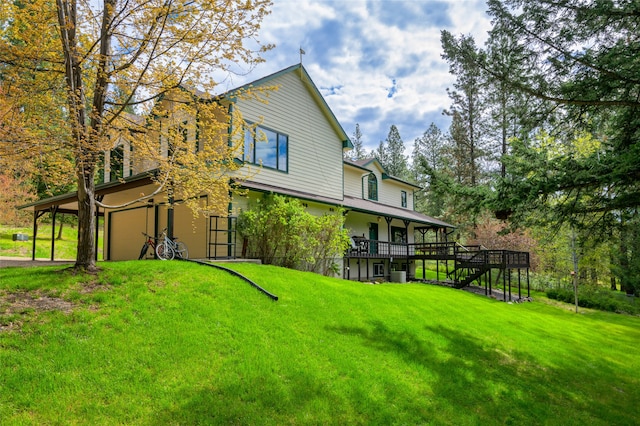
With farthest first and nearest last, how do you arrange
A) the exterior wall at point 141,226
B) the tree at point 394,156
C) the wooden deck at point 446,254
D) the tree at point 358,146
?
the tree at point 358,146
the tree at point 394,156
the wooden deck at point 446,254
the exterior wall at point 141,226

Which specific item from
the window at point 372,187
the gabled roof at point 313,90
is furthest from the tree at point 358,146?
the gabled roof at point 313,90

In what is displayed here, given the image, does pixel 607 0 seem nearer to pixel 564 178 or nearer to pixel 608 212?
pixel 564 178

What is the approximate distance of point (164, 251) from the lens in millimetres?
11633

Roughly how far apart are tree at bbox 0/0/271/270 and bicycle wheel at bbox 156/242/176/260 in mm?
3819

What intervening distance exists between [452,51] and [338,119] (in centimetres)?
1084

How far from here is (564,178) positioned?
22.7ft

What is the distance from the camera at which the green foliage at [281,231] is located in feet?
42.4

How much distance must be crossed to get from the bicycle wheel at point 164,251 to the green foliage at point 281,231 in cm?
234

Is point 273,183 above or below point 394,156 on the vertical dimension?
below

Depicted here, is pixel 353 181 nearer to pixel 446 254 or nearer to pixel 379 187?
pixel 379 187

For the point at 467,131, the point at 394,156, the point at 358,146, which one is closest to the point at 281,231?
the point at 467,131

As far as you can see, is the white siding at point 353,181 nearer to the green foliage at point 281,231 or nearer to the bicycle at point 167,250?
the green foliage at point 281,231

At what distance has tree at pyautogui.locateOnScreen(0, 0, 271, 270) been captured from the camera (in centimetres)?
710

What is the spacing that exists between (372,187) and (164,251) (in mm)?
15869
